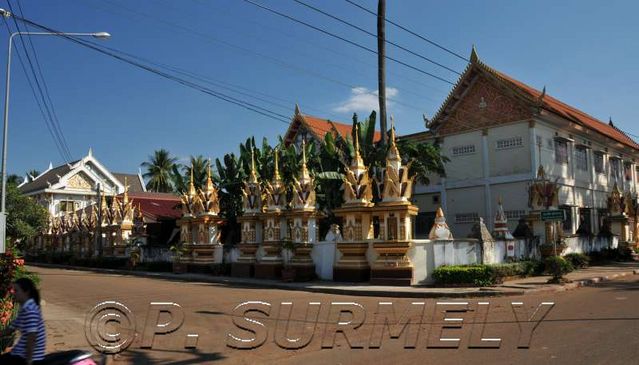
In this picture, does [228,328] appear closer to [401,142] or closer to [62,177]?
[401,142]

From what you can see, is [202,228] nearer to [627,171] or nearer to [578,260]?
[578,260]

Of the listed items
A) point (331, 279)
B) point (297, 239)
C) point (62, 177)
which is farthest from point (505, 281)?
point (62, 177)

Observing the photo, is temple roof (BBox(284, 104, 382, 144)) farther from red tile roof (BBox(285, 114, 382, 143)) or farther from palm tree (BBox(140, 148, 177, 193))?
palm tree (BBox(140, 148, 177, 193))

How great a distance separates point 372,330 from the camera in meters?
9.88

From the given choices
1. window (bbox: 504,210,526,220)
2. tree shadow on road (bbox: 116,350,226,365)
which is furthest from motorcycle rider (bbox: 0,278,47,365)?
window (bbox: 504,210,526,220)

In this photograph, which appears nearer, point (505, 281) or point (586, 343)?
point (586, 343)

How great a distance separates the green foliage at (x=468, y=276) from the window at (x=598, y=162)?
68.7 feet

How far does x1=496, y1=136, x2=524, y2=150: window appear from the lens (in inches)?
1133

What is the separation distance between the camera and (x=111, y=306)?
569 inches

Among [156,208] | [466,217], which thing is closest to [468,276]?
[466,217]

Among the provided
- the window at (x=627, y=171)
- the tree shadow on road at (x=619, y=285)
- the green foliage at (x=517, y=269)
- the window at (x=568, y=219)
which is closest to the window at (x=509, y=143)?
the window at (x=568, y=219)

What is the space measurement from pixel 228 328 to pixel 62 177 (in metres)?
51.8

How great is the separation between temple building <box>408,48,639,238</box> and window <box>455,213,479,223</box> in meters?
0.06

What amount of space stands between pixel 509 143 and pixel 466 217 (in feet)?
15.8
